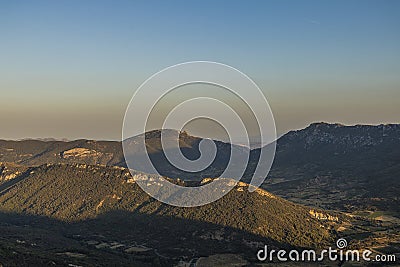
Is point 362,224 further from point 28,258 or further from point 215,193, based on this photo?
point 28,258

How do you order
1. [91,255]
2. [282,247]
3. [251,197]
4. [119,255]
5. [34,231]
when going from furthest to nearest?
[251,197], [34,231], [282,247], [119,255], [91,255]

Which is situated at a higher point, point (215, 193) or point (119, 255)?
point (215, 193)

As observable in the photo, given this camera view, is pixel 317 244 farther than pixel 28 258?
Yes

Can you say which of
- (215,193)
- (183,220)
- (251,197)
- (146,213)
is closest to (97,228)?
(146,213)

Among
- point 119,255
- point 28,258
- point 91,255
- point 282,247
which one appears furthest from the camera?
point 282,247

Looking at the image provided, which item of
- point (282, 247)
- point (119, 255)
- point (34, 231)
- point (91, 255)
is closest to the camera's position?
point (91, 255)

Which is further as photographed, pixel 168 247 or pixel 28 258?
pixel 168 247

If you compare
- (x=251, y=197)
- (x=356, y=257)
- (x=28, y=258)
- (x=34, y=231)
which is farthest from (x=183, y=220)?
(x=28, y=258)

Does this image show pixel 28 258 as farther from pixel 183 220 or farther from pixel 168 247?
pixel 183 220

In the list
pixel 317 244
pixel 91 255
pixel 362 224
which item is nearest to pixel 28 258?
pixel 91 255

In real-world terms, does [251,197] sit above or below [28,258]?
above
